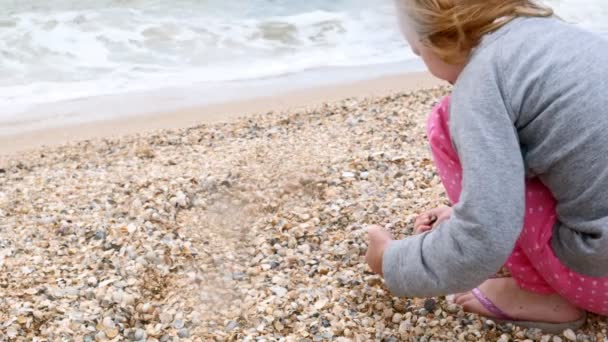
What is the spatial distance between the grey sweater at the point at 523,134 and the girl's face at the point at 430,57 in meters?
0.12

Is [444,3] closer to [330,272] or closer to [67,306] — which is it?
[330,272]

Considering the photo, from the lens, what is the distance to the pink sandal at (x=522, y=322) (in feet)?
7.01

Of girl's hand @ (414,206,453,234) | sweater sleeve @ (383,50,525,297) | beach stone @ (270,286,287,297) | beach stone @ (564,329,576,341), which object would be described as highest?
sweater sleeve @ (383,50,525,297)

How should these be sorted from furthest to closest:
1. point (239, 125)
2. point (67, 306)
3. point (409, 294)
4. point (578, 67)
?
point (239, 125) → point (67, 306) → point (409, 294) → point (578, 67)

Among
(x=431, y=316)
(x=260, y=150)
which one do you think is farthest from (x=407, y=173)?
(x=431, y=316)

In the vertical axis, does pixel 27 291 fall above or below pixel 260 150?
below

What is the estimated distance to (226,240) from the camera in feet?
9.15

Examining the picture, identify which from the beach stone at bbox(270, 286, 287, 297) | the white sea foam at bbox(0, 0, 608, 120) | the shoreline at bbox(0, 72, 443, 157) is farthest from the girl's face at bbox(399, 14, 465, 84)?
the white sea foam at bbox(0, 0, 608, 120)

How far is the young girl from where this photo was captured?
1.66m

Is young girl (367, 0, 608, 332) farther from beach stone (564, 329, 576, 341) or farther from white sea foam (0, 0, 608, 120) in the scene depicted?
white sea foam (0, 0, 608, 120)

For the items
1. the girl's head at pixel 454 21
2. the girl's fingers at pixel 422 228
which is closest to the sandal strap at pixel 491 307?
the girl's fingers at pixel 422 228

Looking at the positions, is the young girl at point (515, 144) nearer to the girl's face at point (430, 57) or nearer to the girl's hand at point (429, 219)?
the girl's face at point (430, 57)

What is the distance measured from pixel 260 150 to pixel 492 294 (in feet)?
5.75

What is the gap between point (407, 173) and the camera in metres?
3.26
